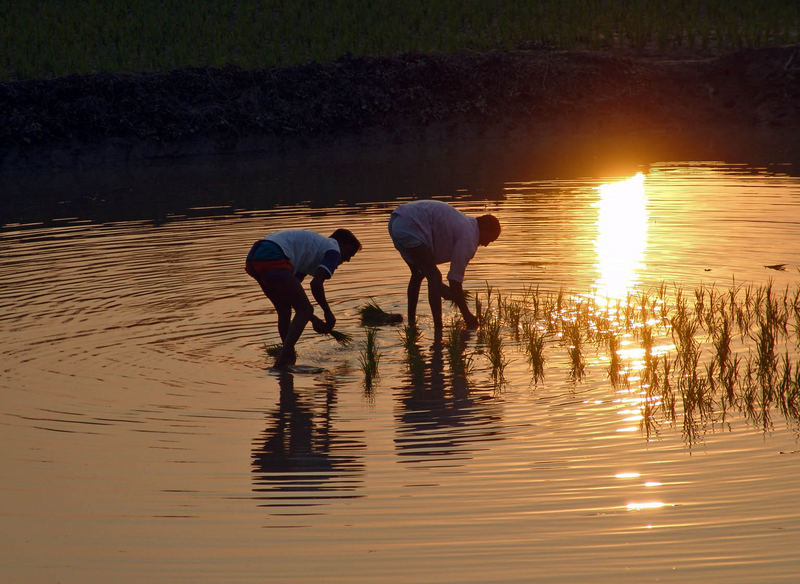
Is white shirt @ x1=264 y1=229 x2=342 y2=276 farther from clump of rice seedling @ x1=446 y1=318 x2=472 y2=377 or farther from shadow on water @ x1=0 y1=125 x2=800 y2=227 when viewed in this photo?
shadow on water @ x1=0 y1=125 x2=800 y2=227

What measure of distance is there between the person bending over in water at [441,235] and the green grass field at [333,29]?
2207cm

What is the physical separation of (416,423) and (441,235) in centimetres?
278

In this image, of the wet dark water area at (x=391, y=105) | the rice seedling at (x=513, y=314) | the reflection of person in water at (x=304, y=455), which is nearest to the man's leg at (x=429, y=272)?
the rice seedling at (x=513, y=314)

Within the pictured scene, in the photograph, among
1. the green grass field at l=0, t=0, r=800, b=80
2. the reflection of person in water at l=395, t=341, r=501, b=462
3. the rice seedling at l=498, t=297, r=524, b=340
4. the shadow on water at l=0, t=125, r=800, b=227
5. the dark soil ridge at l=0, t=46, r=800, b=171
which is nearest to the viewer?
the reflection of person in water at l=395, t=341, r=501, b=462

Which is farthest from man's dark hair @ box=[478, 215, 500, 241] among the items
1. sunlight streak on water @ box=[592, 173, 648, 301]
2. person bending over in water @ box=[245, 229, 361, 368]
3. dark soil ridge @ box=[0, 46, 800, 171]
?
dark soil ridge @ box=[0, 46, 800, 171]

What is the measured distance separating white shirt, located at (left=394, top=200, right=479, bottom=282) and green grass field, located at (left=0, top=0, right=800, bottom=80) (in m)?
22.1

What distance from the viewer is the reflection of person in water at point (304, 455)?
21.3 ft

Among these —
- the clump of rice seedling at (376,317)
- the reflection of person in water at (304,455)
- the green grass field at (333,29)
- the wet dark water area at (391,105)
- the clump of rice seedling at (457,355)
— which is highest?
the green grass field at (333,29)

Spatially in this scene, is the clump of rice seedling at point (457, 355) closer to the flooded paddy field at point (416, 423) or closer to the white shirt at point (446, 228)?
the flooded paddy field at point (416, 423)

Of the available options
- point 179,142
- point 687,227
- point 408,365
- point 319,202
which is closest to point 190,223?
point 319,202

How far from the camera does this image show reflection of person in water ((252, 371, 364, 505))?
21.3 feet

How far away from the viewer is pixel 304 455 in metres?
7.17

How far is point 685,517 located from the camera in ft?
19.0

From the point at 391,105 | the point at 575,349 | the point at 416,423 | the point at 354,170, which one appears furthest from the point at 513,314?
the point at 391,105
